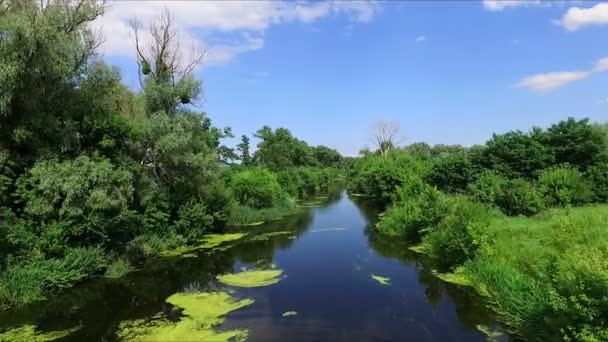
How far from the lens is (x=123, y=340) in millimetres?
11648

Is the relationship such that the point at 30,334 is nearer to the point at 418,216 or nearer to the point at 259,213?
the point at 418,216

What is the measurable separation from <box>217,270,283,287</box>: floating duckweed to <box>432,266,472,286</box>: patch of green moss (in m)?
6.97

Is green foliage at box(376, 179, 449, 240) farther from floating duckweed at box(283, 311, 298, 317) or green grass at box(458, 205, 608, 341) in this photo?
floating duckweed at box(283, 311, 298, 317)

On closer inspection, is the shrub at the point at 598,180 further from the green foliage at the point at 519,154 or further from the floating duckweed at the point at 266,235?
the floating duckweed at the point at 266,235

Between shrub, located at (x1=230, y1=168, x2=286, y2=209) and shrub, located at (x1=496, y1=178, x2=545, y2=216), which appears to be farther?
shrub, located at (x1=230, y1=168, x2=286, y2=209)

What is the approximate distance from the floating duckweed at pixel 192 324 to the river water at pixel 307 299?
404mm

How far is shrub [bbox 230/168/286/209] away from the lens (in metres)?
37.9

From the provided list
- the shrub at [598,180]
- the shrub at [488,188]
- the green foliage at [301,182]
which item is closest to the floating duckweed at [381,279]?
A: the shrub at [488,188]

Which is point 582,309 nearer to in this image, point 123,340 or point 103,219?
point 123,340

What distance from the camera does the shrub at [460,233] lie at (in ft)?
54.9

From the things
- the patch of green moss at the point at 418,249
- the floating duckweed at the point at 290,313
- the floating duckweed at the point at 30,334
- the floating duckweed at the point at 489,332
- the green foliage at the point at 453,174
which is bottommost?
the floating duckweed at the point at 489,332

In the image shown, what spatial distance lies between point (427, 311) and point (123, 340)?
31.0 ft

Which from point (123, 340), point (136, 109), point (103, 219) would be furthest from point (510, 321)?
point (136, 109)

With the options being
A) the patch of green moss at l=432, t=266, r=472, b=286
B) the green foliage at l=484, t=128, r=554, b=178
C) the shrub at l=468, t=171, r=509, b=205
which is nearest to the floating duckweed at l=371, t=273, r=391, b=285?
the patch of green moss at l=432, t=266, r=472, b=286
